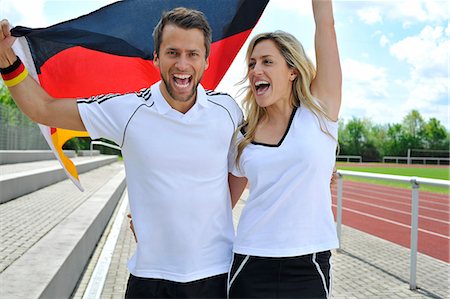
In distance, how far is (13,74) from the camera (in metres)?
2.79

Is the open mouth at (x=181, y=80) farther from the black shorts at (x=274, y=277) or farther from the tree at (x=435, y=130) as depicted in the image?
the tree at (x=435, y=130)

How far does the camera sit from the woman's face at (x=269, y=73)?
2.96m

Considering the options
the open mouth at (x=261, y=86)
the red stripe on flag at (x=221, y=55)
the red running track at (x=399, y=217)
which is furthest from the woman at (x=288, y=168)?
the red running track at (x=399, y=217)

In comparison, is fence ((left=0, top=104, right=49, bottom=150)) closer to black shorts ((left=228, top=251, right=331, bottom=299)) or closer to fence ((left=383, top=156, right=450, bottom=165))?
black shorts ((left=228, top=251, right=331, bottom=299))

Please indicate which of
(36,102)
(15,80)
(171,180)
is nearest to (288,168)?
(171,180)


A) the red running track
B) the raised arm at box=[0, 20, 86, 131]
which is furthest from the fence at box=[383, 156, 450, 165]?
the raised arm at box=[0, 20, 86, 131]

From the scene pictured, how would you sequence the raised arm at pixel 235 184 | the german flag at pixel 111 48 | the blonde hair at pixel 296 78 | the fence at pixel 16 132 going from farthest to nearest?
1. the fence at pixel 16 132
2. the german flag at pixel 111 48
3. the raised arm at pixel 235 184
4. the blonde hair at pixel 296 78

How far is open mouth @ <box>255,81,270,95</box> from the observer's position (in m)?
2.98

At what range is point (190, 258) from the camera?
268 cm

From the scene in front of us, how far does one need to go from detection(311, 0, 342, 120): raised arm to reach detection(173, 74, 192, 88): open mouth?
2.32 feet

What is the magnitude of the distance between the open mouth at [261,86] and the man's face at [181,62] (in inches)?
13.9

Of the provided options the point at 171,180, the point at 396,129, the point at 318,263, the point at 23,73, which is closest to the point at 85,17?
the point at 23,73

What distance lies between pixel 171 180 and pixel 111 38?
1431 mm

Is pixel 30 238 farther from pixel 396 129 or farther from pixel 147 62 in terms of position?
pixel 396 129
